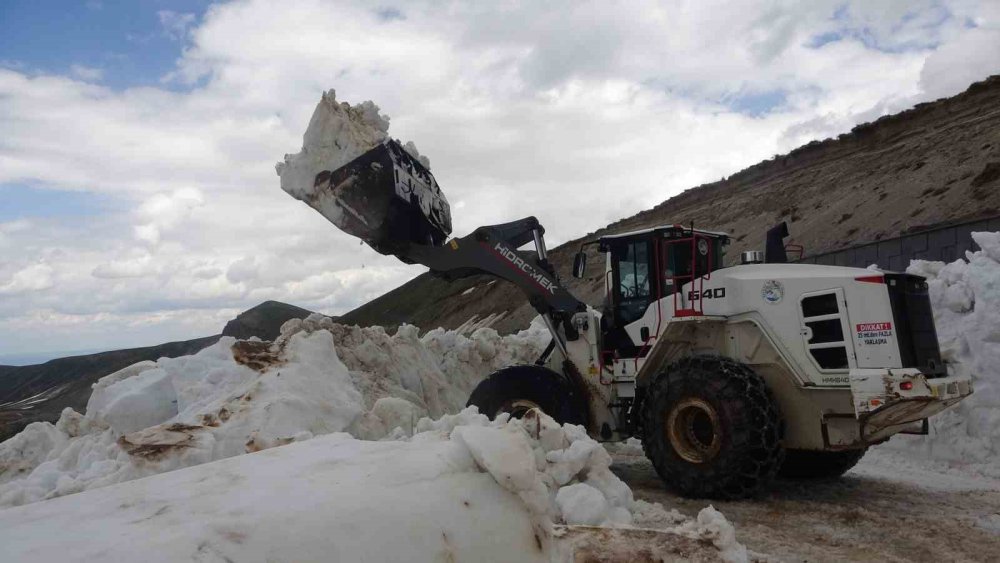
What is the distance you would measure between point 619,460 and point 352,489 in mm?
6003

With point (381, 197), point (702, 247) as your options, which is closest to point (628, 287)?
point (702, 247)

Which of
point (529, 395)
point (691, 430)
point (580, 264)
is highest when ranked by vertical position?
point (580, 264)

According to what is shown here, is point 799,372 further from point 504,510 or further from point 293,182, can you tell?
point 293,182

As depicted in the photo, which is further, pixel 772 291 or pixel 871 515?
pixel 772 291

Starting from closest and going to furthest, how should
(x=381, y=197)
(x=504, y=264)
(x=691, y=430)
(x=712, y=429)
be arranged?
(x=712, y=429)
(x=691, y=430)
(x=381, y=197)
(x=504, y=264)

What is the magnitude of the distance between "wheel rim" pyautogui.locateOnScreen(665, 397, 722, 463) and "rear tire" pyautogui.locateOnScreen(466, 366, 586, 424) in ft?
3.83

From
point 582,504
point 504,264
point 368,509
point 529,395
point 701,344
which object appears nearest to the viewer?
point 368,509

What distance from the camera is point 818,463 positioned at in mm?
7738

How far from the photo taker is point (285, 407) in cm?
611

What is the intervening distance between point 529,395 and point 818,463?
301 centimetres

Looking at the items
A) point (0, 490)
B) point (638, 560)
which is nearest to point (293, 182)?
point (0, 490)

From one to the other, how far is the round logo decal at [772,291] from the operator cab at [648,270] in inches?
25.8

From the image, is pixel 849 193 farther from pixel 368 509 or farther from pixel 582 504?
pixel 368 509

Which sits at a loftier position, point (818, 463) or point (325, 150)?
point (325, 150)
